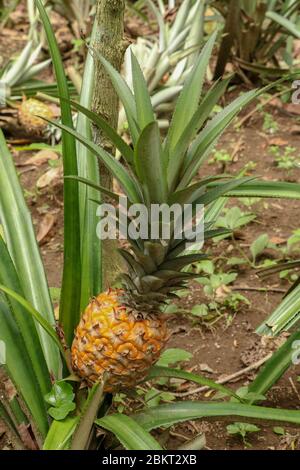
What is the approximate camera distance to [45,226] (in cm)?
247

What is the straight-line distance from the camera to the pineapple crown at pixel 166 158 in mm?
1160

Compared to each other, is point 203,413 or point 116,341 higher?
point 116,341

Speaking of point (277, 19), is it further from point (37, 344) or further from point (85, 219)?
point (37, 344)

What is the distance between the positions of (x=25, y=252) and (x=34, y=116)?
65.3 inches

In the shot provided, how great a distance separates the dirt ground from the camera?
5.50ft

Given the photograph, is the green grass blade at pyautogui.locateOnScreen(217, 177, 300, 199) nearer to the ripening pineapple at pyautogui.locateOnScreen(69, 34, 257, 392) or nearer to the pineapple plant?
the ripening pineapple at pyautogui.locateOnScreen(69, 34, 257, 392)

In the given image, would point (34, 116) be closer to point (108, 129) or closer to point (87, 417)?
point (108, 129)

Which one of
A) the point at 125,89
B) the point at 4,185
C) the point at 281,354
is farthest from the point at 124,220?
the point at 281,354

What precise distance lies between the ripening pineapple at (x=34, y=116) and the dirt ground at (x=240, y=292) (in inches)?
4.5

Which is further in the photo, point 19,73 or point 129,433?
point 19,73

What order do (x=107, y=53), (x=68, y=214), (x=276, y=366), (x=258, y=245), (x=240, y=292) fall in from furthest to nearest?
(x=258, y=245) → (x=240, y=292) → (x=107, y=53) → (x=276, y=366) → (x=68, y=214)

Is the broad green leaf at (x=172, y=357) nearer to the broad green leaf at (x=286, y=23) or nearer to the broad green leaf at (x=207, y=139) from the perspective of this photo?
the broad green leaf at (x=207, y=139)

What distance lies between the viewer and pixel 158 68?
2.97 meters

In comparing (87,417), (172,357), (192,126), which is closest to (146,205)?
(192,126)
